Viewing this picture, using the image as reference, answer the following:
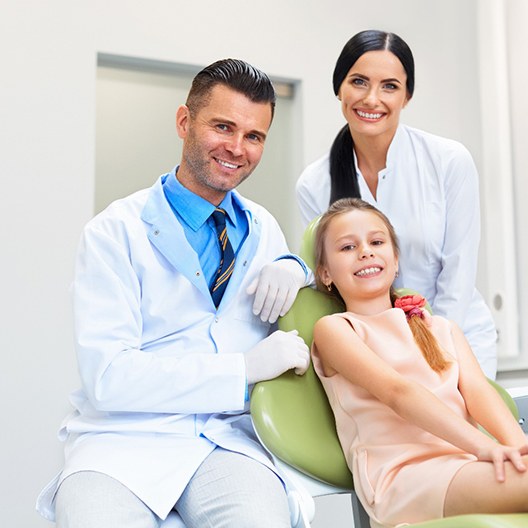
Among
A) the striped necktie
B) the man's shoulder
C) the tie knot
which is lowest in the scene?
the striped necktie

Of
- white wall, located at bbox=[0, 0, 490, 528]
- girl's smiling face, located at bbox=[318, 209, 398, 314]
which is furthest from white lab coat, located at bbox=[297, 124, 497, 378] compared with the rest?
white wall, located at bbox=[0, 0, 490, 528]

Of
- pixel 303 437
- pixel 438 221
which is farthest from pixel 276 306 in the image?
pixel 438 221

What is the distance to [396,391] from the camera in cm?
121

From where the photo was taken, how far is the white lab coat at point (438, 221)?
191 cm

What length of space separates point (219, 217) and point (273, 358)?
1.19 ft

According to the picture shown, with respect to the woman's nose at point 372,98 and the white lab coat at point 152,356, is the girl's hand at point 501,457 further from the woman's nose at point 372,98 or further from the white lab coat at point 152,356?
the woman's nose at point 372,98

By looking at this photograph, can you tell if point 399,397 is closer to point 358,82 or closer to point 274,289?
point 274,289

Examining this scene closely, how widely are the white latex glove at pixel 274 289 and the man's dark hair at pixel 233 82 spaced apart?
354 mm

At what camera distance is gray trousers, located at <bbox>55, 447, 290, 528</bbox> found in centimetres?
111

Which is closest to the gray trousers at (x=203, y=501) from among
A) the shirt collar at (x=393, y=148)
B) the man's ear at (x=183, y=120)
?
the man's ear at (x=183, y=120)

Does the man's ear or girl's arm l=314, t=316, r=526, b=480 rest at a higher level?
the man's ear

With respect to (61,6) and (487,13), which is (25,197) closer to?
(61,6)

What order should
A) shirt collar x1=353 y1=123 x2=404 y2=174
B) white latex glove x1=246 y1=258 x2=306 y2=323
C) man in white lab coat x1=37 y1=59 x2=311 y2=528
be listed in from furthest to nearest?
shirt collar x1=353 y1=123 x2=404 y2=174
white latex glove x1=246 y1=258 x2=306 y2=323
man in white lab coat x1=37 y1=59 x2=311 y2=528

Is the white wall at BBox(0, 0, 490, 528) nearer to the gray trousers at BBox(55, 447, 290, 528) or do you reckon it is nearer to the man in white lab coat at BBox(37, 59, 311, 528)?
the man in white lab coat at BBox(37, 59, 311, 528)
